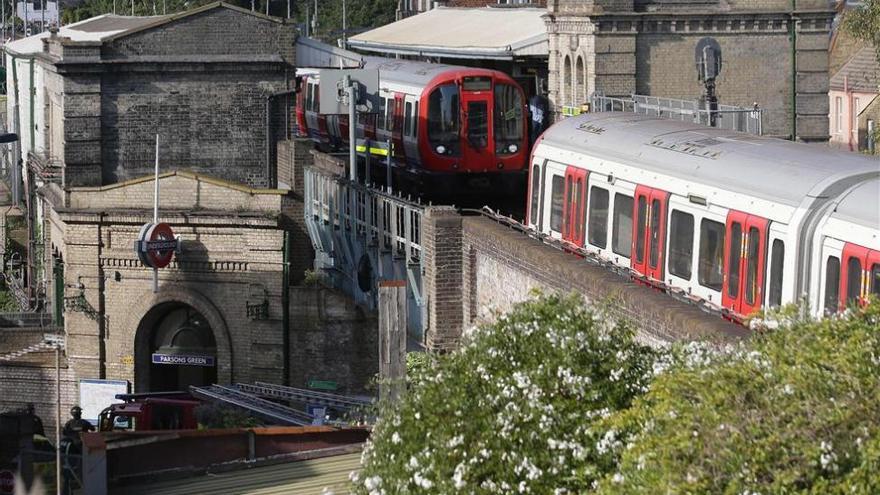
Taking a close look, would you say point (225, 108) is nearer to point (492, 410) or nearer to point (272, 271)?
point (272, 271)

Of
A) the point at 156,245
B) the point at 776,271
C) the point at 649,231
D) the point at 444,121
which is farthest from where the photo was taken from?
the point at 156,245

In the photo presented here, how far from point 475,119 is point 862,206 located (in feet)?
57.4

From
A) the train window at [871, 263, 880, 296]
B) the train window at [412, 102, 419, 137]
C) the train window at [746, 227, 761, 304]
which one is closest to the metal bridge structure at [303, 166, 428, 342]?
the train window at [412, 102, 419, 137]

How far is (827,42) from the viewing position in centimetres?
4050

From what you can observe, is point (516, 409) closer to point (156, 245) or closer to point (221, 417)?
point (221, 417)

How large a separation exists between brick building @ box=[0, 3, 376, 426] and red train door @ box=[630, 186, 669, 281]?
1266 centimetres

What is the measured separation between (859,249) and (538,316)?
13.1ft

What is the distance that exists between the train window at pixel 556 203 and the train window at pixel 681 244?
4758mm

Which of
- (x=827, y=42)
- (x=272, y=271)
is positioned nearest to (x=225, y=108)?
(x=272, y=271)

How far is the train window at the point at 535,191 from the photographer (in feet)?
85.5

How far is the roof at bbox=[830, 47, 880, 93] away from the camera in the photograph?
60.9m

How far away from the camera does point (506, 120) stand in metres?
33.2

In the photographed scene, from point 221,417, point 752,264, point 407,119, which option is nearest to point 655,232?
point 752,264

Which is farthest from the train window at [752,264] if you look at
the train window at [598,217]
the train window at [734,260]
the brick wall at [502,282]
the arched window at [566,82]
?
the arched window at [566,82]
